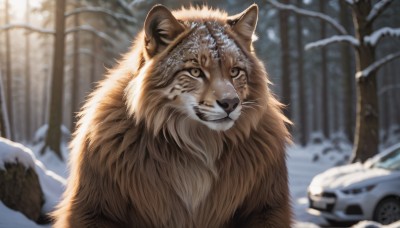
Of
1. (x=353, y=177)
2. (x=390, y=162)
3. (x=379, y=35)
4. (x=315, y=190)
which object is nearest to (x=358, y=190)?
(x=353, y=177)

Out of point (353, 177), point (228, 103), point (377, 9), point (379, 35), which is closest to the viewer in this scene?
point (228, 103)

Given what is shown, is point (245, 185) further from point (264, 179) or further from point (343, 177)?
point (343, 177)

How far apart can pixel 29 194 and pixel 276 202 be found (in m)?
3.20

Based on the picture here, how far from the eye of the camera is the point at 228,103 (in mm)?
3473

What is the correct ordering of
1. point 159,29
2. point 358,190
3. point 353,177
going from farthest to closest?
point 353,177 → point 358,190 → point 159,29

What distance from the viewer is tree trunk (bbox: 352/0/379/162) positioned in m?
13.8

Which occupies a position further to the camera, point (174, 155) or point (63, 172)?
point (63, 172)

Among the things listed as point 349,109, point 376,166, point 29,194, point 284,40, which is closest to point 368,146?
point 376,166

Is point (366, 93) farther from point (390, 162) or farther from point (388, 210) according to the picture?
point (388, 210)

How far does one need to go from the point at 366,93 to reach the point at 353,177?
3.70m

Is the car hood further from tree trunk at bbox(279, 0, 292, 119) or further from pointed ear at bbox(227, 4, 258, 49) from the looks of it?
tree trunk at bbox(279, 0, 292, 119)

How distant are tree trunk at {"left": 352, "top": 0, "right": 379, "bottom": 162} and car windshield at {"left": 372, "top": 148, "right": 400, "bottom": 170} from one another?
232 cm

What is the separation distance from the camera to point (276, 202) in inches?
150

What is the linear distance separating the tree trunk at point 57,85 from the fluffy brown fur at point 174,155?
15.4m
